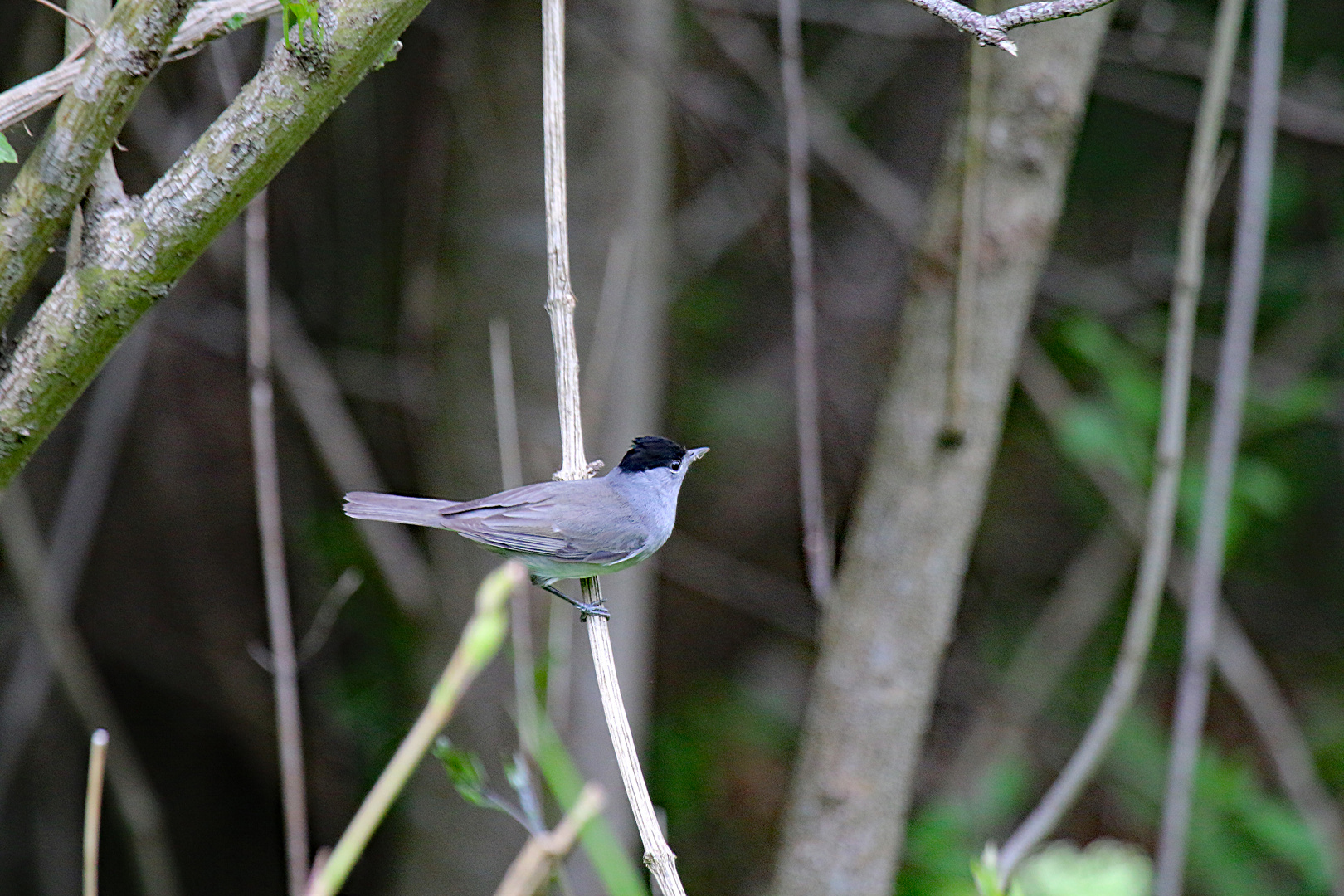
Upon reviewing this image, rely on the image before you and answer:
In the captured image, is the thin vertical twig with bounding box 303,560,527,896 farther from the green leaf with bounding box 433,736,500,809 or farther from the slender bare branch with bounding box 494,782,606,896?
the green leaf with bounding box 433,736,500,809

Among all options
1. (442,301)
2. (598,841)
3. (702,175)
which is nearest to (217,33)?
(598,841)

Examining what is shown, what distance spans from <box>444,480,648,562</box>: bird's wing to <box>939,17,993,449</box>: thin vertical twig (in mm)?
893

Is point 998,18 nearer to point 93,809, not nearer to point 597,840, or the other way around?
point 597,840

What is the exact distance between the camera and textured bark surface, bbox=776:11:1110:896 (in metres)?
2.95

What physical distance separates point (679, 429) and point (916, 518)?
310 cm

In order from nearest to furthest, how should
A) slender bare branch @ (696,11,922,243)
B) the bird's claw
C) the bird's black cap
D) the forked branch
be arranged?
the forked branch < the bird's claw < the bird's black cap < slender bare branch @ (696,11,922,243)

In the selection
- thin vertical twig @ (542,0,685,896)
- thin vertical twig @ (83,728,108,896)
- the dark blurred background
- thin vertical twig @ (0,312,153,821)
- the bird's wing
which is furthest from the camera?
thin vertical twig @ (0,312,153,821)

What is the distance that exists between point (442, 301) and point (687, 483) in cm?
268

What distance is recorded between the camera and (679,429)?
6.04 m

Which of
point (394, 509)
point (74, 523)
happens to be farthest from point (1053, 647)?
point (74, 523)

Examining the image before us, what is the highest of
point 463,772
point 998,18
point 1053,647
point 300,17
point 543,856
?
point 1053,647

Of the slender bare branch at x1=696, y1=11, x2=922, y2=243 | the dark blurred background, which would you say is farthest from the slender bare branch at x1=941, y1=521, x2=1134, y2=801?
the slender bare branch at x1=696, y1=11, x2=922, y2=243

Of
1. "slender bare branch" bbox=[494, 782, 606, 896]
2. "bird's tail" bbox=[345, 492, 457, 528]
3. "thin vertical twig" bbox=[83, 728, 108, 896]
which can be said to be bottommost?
"slender bare branch" bbox=[494, 782, 606, 896]

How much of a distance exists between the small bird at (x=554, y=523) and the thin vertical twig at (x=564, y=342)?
0.20 meters
